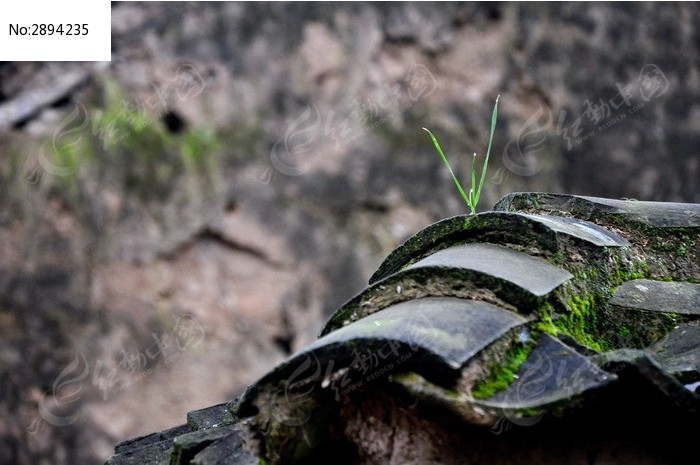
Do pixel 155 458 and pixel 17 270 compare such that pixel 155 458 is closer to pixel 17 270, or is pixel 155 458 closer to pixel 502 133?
pixel 17 270

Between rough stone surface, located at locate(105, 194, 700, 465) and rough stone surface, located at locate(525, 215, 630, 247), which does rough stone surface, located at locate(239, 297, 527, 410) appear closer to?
rough stone surface, located at locate(105, 194, 700, 465)

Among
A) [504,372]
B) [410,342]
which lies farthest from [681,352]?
[410,342]

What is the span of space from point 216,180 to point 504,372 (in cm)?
312

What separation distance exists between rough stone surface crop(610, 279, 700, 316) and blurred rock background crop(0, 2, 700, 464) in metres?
2.77

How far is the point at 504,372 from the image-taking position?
2.88 ft

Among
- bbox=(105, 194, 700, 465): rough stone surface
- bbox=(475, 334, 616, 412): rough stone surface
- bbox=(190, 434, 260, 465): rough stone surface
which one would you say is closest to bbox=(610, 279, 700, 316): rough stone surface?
bbox=(105, 194, 700, 465): rough stone surface

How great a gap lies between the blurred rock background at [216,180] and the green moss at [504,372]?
2972mm

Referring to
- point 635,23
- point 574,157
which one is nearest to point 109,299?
point 574,157

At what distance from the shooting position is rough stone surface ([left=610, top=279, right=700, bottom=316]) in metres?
1.11

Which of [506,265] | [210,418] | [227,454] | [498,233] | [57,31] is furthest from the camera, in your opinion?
[57,31]

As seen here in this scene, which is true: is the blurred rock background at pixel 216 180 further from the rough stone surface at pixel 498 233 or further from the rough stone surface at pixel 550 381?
the rough stone surface at pixel 550 381

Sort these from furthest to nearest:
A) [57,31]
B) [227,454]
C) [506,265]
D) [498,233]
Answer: [57,31] < [498,233] < [506,265] < [227,454]

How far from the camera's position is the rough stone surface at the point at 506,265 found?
1017mm

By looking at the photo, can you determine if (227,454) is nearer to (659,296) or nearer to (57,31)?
(659,296)
